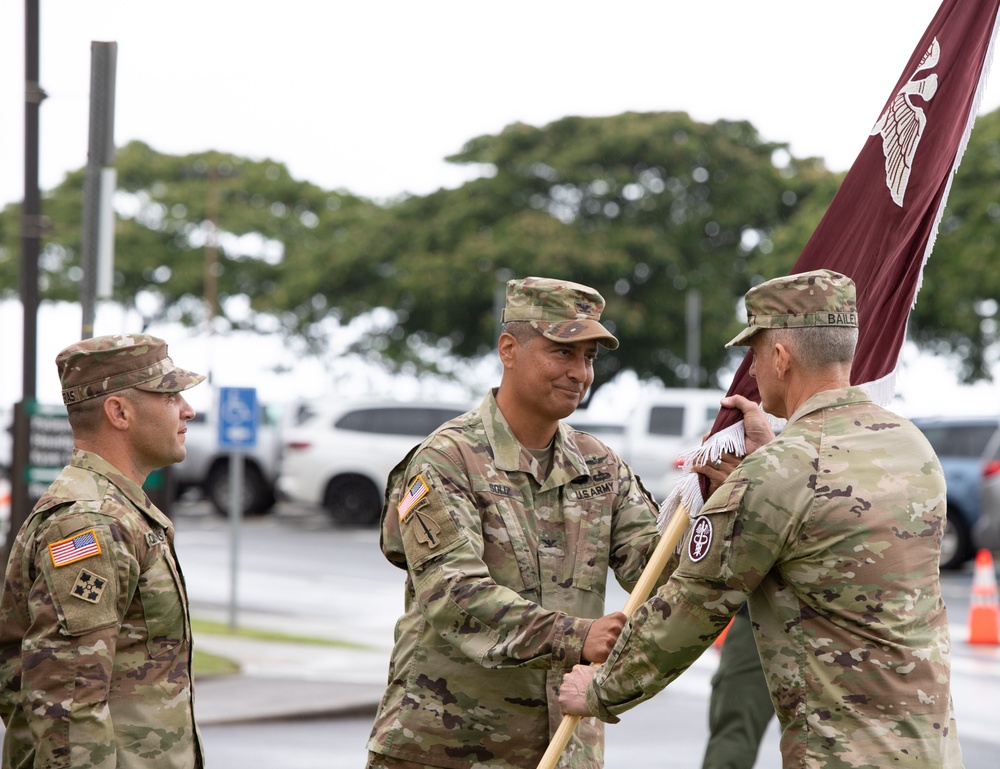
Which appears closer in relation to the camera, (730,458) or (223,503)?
(730,458)

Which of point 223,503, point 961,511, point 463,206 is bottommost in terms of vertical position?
point 223,503

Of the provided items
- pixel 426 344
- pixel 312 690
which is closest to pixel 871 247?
pixel 312 690

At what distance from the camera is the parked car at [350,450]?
2286 centimetres

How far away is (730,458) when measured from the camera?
4.24 meters

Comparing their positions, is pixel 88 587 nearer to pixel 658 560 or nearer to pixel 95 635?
pixel 95 635

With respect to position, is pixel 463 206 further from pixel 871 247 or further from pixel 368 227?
pixel 871 247

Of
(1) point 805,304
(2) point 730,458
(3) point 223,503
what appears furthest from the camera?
(3) point 223,503

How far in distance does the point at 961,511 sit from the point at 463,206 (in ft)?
71.1

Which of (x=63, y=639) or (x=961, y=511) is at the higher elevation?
(x=63, y=639)

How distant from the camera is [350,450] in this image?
22.9 metres

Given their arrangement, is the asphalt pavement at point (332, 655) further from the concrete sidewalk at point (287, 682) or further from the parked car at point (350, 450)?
the parked car at point (350, 450)

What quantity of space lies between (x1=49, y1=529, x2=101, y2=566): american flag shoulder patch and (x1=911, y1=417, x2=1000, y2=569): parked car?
47.2 ft

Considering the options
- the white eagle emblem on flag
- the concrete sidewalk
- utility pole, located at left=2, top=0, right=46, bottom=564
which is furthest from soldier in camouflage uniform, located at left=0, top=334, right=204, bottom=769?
utility pole, located at left=2, top=0, right=46, bottom=564

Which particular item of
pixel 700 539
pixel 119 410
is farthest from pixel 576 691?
pixel 119 410
